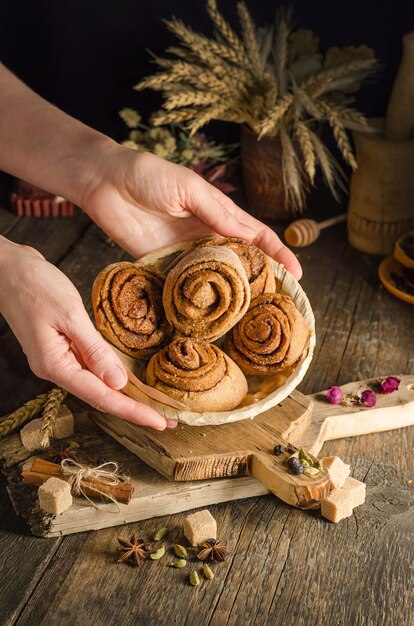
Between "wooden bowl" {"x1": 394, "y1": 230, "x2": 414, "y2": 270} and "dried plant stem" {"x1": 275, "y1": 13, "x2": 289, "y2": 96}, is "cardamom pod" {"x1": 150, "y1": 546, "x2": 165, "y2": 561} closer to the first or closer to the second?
"wooden bowl" {"x1": 394, "y1": 230, "x2": 414, "y2": 270}

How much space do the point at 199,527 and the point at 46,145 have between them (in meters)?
1.28

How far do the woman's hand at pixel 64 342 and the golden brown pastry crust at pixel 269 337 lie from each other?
0.96 feet

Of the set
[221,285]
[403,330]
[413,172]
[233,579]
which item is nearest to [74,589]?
[233,579]

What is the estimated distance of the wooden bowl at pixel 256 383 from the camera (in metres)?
2.07

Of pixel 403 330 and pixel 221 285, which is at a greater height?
pixel 221 285

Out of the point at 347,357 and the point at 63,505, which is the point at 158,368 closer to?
the point at 63,505

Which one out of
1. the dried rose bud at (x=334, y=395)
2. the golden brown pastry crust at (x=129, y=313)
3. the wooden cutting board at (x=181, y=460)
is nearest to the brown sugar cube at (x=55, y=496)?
the wooden cutting board at (x=181, y=460)

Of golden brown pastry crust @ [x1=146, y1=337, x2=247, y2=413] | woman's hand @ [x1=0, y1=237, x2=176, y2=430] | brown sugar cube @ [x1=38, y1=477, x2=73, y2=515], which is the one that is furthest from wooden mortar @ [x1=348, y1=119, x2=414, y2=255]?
brown sugar cube @ [x1=38, y1=477, x2=73, y2=515]

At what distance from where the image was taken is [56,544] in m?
2.08

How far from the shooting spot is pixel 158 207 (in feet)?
8.28

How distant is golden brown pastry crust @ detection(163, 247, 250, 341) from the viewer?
2232 millimetres

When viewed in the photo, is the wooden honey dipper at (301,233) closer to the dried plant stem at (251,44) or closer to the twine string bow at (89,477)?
the dried plant stem at (251,44)

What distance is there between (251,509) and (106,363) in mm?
515

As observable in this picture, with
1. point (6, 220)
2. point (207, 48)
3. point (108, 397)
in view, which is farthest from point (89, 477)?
point (207, 48)
